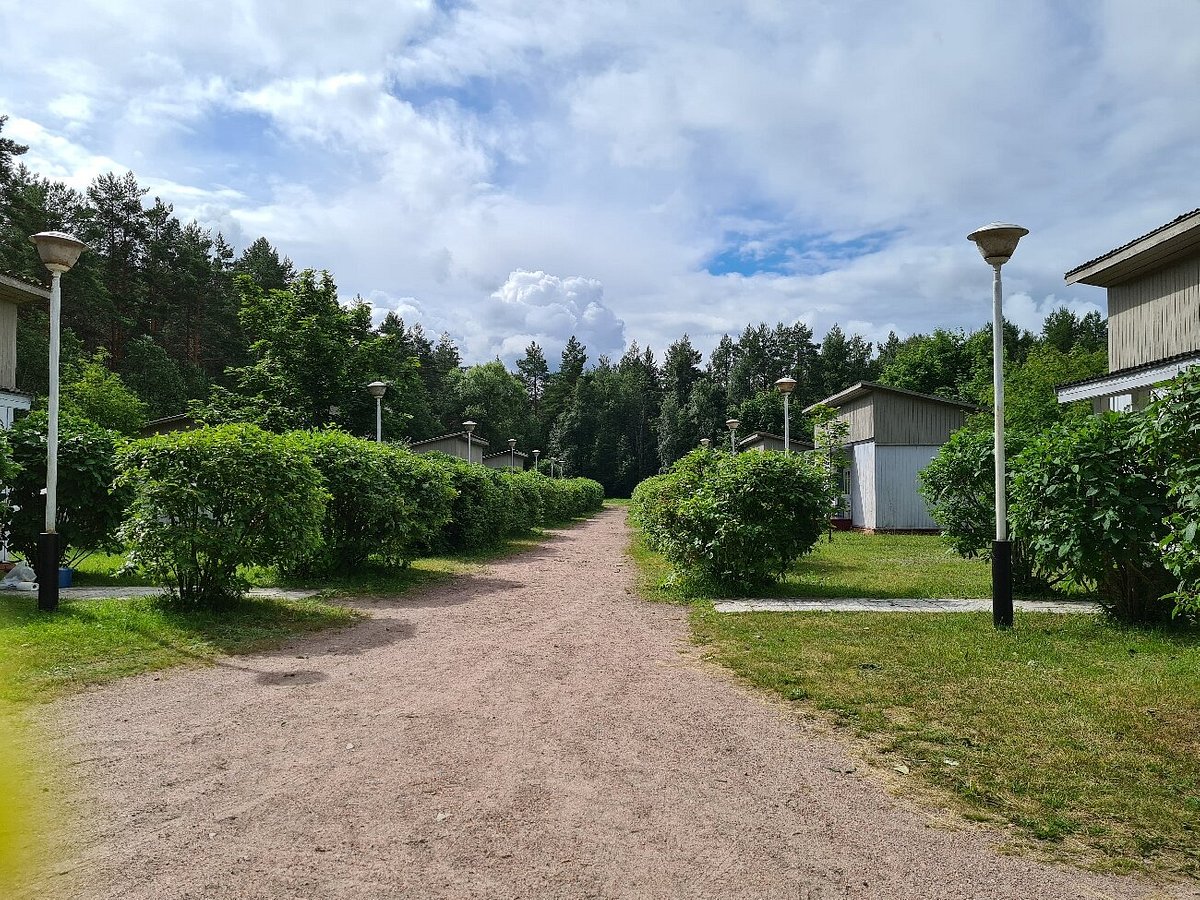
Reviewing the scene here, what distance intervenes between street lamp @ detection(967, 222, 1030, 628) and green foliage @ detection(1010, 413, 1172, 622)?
1.09ft

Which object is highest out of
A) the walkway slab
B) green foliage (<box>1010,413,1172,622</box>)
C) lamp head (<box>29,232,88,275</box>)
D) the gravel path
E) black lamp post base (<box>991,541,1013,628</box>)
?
lamp head (<box>29,232,88,275</box>)

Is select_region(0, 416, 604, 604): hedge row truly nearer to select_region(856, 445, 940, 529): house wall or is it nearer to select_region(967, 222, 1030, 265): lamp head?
A: select_region(967, 222, 1030, 265): lamp head

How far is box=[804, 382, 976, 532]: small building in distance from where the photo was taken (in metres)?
24.5

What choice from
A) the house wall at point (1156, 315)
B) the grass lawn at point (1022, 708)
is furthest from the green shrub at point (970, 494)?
the house wall at point (1156, 315)

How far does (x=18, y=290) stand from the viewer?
13.5 meters

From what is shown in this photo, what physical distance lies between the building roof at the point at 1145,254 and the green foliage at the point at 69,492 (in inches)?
630

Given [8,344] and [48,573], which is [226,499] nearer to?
[48,573]

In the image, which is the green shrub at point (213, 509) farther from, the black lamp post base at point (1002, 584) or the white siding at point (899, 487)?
the white siding at point (899, 487)

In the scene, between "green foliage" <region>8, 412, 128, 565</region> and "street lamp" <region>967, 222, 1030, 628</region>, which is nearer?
"street lamp" <region>967, 222, 1030, 628</region>

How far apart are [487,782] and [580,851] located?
901mm

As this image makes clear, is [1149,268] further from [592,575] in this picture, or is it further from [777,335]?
[777,335]

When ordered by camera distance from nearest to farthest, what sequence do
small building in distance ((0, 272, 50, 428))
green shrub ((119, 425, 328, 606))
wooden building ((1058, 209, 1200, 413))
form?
green shrub ((119, 425, 328, 606))
wooden building ((1058, 209, 1200, 413))
small building in distance ((0, 272, 50, 428))

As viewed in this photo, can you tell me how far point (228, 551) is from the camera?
26.9ft

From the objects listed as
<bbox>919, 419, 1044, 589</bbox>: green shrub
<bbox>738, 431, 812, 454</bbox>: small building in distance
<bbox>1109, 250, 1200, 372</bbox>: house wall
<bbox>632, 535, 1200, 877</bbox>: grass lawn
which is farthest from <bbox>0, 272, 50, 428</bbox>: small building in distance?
<bbox>738, 431, 812, 454</bbox>: small building in distance
